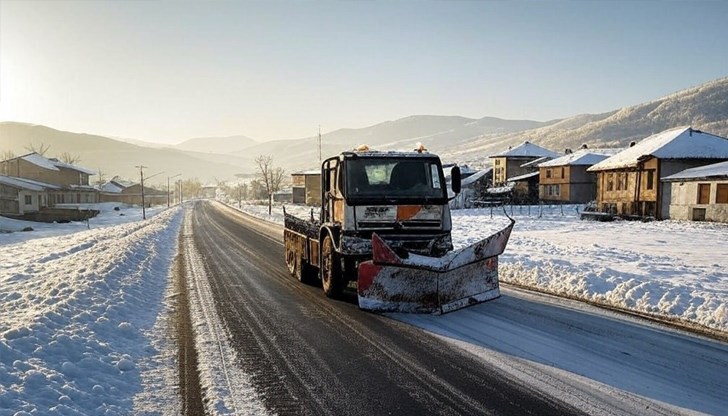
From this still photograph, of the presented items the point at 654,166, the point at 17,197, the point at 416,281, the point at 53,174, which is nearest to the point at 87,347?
the point at 416,281

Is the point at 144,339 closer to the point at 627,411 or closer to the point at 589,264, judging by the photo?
the point at 627,411

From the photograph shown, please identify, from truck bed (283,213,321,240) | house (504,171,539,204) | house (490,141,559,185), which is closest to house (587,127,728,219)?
house (504,171,539,204)

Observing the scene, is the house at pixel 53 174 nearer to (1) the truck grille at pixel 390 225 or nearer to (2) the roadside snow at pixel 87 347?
(2) the roadside snow at pixel 87 347

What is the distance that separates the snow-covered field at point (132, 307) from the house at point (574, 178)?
116ft

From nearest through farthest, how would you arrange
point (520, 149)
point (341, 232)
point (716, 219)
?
1. point (341, 232)
2. point (716, 219)
3. point (520, 149)

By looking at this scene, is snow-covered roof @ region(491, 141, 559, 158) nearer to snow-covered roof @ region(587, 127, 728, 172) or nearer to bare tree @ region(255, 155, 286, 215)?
snow-covered roof @ region(587, 127, 728, 172)

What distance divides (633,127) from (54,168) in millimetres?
191435

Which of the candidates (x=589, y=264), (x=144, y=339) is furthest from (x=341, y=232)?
(x=589, y=264)

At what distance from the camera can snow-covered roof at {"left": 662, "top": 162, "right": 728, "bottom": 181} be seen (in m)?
28.8

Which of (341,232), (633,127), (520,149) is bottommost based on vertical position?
(341,232)

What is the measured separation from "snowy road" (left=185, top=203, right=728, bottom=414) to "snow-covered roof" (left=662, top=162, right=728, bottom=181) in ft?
86.8

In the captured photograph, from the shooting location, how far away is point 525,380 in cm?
521

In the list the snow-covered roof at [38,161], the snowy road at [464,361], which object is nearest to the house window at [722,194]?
the snowy road at [464,361]

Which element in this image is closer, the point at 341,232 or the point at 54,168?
the point at 341,232
